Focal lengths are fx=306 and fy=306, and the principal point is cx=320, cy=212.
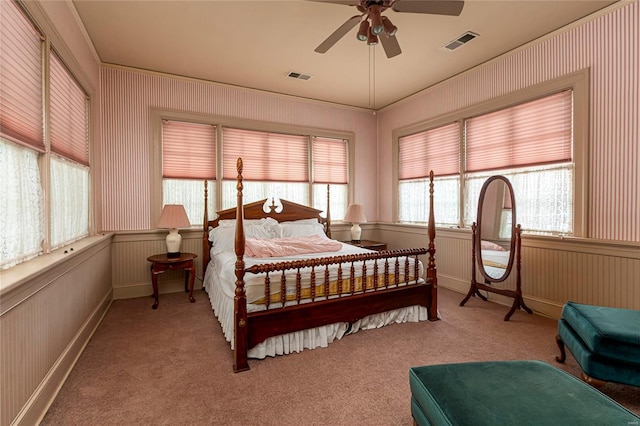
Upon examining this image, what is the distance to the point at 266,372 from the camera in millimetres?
2350

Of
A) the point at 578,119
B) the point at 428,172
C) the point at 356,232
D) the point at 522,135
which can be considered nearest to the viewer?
the point at 578,119

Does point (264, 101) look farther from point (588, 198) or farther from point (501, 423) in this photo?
point (501, 423)

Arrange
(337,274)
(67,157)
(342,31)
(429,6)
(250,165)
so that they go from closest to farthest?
1. (429,6)
2. (342,31)
3. (67,157)
4. (337,274)
5. (250,165)

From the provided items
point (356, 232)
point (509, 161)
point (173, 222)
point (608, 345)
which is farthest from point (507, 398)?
point (356, 232)

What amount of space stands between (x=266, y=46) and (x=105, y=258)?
318cm

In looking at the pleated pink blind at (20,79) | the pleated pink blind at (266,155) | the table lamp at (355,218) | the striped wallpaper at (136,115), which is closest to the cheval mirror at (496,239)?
the table lamp at (355,218)

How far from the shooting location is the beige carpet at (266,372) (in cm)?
189

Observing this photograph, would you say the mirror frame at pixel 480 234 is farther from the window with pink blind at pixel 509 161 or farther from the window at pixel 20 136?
the window at pixel 20 136

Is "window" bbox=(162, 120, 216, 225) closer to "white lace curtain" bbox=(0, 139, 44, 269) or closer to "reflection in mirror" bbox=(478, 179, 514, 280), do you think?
"white lace curtain" bbox=(0, 139, 44, 269)

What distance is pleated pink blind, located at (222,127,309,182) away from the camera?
15.8ft

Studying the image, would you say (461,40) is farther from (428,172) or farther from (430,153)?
(428,172)

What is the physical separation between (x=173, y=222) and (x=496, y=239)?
4027mm

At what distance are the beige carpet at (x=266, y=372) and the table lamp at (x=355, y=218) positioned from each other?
6.83 feet

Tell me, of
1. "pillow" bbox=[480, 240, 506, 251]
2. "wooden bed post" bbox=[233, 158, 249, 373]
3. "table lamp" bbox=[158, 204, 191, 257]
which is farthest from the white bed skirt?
"pillow" bbox=[480, 240, 506, 251]
